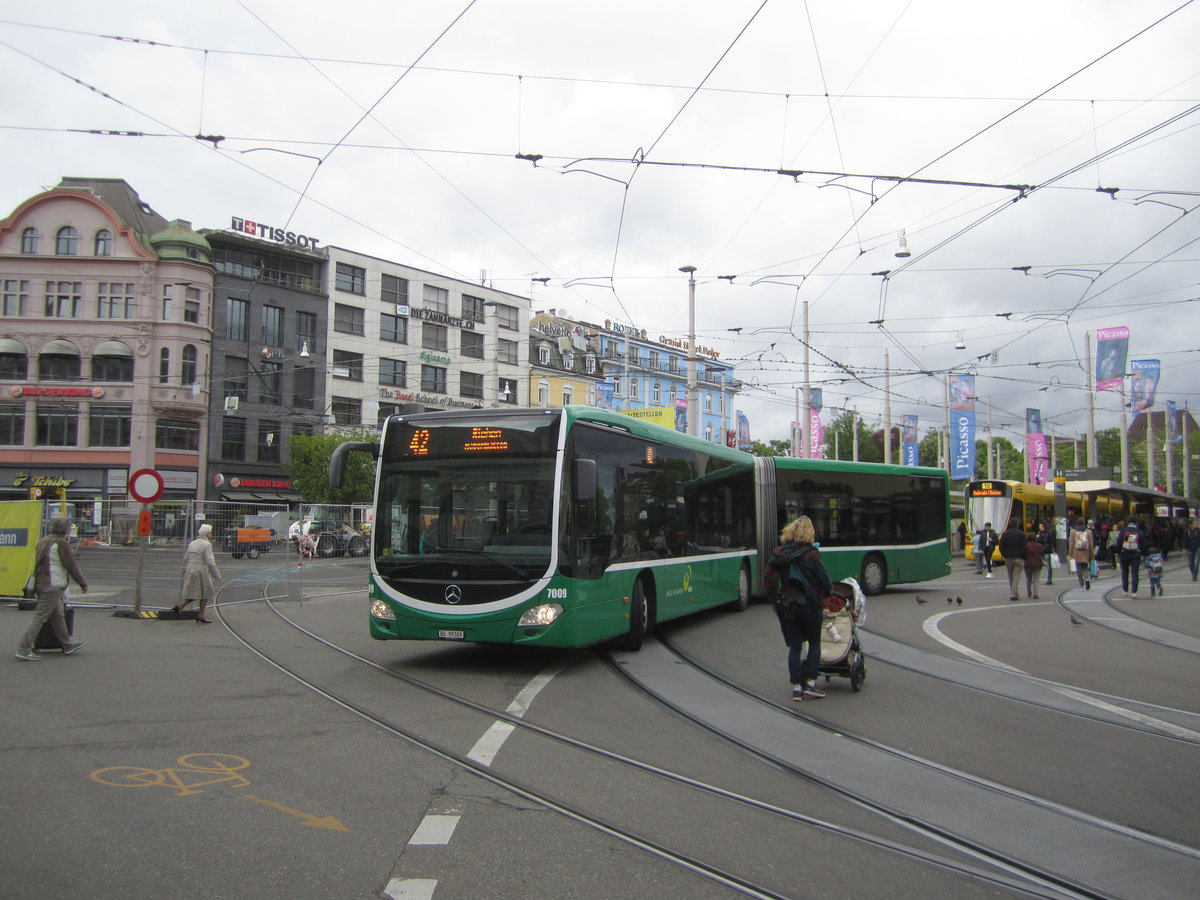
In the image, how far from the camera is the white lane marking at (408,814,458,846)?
15.3 feet

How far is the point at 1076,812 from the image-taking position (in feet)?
17.8

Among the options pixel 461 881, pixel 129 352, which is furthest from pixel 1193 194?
pixel 129 352

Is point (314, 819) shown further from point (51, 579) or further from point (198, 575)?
point (198, 575)

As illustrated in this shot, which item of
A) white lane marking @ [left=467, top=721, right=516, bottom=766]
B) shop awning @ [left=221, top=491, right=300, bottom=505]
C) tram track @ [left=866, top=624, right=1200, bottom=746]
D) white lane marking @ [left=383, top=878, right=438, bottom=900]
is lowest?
tram track @ [left=866, top=624, right=1200, bottom=746]

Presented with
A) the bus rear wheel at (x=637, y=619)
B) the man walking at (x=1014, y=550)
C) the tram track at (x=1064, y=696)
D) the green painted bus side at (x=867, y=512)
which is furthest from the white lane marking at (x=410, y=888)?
the man walking at (x=1014, y=550)

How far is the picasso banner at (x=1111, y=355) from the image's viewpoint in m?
27.9

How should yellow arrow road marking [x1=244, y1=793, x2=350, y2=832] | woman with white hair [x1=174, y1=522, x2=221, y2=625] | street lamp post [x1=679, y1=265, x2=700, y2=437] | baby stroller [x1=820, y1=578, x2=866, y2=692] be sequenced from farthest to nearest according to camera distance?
Answer: street lamp post [x1=679, y1=265, x2=700, y2=437], woman with white hair [x1=174, y1=522, x2=221, y2=625], baby stroller [x1=820, y1=578, x2=866, y2=692], yellow arrow road marking [x1=244, y1=793, x2=350, y2=832]

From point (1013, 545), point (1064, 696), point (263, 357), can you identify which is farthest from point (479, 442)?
point (263, 357)

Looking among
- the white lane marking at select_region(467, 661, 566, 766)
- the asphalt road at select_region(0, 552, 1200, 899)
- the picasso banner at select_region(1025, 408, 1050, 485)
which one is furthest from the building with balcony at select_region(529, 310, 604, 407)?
the white lane marking at select_region(467, 661, 566, 766)

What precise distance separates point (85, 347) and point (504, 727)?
1779 inches

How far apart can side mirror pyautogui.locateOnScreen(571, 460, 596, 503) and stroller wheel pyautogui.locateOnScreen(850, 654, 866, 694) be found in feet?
10.3

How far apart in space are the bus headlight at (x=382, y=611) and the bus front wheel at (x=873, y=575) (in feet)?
43.3

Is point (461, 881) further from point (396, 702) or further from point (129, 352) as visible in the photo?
point (129, 352)

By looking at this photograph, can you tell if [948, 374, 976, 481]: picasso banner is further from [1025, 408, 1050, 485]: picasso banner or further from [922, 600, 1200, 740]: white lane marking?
[922, 600, 1200, 740]: white lane marking
